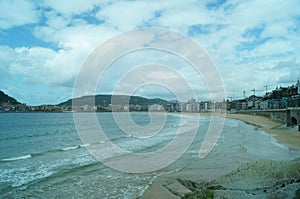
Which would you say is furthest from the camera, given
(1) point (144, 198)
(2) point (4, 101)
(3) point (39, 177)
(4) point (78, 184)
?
(2) point (4, 101)

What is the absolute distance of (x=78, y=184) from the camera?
10.9m

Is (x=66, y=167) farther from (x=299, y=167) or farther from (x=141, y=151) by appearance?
(x=299, y=167)

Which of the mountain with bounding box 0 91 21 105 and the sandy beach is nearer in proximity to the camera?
the sandy beach

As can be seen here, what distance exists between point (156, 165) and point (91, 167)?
3.43 metres

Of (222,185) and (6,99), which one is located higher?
(6,99)

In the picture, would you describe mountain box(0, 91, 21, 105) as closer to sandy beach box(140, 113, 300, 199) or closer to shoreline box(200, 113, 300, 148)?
shoreline box(200, 113, 300, 148)

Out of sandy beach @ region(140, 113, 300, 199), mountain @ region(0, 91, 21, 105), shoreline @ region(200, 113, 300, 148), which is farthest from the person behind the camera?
mountain @ region(0, 91, 21, 105)

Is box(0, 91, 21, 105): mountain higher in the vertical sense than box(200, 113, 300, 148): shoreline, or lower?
higher

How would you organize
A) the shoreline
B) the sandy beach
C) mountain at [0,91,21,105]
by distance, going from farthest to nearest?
mountain at [0,91,21,105]
the shoreline
the sandy beach

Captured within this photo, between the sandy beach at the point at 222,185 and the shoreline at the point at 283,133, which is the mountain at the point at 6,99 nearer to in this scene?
the shoreline at the point at 283,133

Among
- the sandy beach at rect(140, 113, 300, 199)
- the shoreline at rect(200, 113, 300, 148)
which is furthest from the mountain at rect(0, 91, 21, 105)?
the sandy beach at rect(140, 113, 300, 199)

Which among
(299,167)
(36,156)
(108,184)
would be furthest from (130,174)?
(36,156)

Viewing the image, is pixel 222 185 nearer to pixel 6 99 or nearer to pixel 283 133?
pixel 283 133

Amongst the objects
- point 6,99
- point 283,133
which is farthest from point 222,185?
point 6,99
